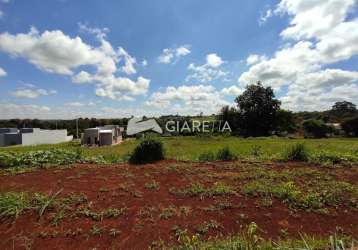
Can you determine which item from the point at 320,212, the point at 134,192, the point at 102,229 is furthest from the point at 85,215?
the point at 320,212

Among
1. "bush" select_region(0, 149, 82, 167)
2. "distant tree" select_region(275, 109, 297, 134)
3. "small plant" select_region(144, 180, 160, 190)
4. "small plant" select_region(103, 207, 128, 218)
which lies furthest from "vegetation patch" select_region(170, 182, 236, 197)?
"distant tree" select_region(275, 109, 297, 134)

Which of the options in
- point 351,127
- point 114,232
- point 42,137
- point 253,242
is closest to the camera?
point 253,242

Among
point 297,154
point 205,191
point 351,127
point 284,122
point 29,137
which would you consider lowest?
point 29,137

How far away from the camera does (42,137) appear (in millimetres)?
36062

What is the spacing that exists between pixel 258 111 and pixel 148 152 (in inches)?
1260

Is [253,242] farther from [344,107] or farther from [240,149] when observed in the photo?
Answer: [344,107]

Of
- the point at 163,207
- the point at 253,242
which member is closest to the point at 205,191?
the point at 163,207

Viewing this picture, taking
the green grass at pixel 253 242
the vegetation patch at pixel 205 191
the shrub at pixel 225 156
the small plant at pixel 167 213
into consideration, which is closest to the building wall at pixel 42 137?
the shrub at pixel 225 156

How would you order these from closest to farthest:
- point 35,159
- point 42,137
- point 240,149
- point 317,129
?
point 35,159 < point 240,149 < point 317,129 < point 42,137

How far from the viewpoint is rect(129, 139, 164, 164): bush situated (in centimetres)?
793

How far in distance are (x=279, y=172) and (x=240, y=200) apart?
2.25 m

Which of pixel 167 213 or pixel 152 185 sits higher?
pixel 152 185

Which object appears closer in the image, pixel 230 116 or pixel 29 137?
pixel 29 137

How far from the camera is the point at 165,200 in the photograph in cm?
394
